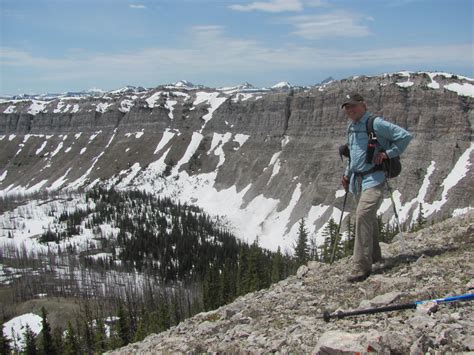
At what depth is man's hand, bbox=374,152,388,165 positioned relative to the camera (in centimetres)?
1152

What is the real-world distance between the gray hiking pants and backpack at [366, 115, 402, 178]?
Result: 53 cm

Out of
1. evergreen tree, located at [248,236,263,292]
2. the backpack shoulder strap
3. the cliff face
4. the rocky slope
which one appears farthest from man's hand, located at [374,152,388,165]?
the cliff face

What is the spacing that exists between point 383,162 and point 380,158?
0.37 m

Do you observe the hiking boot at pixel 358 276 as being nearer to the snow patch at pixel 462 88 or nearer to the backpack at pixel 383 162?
the backpack at pixel 383 162

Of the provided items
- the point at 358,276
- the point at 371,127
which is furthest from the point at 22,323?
the point at 371,127

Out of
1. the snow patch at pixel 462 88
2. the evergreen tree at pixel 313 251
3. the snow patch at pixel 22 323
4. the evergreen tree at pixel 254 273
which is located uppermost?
the snow patch at pixel 462 88

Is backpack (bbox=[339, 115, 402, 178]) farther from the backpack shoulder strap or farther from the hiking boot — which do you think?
the hiking boot

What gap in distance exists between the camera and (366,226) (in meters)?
12.4

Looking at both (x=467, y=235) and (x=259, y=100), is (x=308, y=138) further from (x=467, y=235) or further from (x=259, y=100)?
(x=467, y=235)

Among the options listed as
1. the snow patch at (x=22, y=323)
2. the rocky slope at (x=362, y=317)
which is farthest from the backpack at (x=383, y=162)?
the snow patch at (x=22, y=323)

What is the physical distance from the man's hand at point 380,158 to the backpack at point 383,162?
0.69 feet

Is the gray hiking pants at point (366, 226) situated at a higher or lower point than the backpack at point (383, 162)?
lower

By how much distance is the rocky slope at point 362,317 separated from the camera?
7.29 metres

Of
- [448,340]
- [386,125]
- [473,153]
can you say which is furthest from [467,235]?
[473,153]
